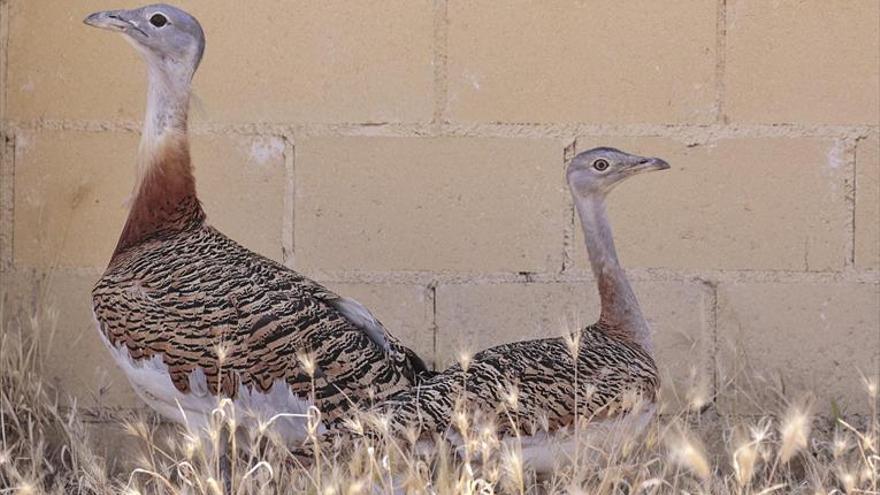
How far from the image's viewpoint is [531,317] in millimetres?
4180

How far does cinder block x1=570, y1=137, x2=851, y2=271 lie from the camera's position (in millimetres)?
4141

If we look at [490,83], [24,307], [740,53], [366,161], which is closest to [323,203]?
[366,161]

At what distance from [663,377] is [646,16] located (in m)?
1.11

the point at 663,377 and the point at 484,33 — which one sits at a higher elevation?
the point at 484,33

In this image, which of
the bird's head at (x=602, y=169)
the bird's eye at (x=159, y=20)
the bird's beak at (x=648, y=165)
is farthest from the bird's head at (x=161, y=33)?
the bird's beak at (x=648, y=165)

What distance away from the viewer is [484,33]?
13.7 ft

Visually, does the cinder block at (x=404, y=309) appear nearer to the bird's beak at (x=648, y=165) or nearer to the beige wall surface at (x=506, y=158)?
the beige wall surface at (x=506, y=158)

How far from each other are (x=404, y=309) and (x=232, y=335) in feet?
3.41

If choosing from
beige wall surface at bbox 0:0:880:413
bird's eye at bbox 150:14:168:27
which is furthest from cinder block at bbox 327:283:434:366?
bird's eye at bbox 150:14:168:27

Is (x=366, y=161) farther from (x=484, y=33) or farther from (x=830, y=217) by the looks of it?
(x=830, y=217)

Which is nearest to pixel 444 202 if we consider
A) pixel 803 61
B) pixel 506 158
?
pixel 506 158

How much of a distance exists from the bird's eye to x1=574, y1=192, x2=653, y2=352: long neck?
3.96 ft

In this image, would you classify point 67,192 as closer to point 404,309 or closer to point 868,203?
point 404,309

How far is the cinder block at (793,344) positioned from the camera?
414 cm
